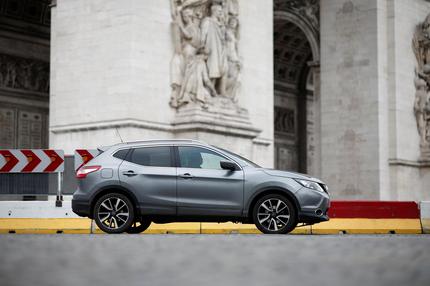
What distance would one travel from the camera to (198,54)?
22.8m

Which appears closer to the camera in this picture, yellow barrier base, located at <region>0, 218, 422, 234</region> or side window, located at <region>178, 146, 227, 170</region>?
side window, located at <region>178, 146, 227, 170</region>

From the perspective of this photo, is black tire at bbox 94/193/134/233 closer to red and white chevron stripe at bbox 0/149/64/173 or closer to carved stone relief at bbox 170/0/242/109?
red and white chevron stripe at bbox 0/149/64/173

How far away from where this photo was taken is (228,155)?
14.4m

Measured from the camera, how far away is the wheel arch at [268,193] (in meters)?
14.0

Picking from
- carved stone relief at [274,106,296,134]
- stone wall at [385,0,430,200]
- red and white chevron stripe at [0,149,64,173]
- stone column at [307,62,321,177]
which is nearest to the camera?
red and white chevron stripe at [0,149,64,173]

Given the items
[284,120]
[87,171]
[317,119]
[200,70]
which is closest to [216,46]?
[200,70]

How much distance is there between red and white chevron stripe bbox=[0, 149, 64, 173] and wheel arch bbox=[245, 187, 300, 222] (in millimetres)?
5157

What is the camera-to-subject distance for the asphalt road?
23.2 feet

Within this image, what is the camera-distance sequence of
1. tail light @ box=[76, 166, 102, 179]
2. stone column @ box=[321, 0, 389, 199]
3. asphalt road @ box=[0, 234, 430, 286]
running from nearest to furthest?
asphalt road @ box=[0, 234, 430, 286], tail light @ box=[76, 166, 102, 179], stone column @ box=[321, 0, 389, 199]

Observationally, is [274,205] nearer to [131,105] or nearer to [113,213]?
[113,213]

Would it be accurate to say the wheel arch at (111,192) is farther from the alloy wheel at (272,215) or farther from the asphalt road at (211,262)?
the asphalt road at (211,262)

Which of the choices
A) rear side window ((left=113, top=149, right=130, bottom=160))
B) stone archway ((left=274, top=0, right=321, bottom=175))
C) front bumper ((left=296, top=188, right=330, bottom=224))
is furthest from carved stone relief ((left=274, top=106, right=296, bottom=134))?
front bumper ((left=296, top=188, right=330, bottom=224))

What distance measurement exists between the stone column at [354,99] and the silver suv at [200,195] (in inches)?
660

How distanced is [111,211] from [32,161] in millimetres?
4454
